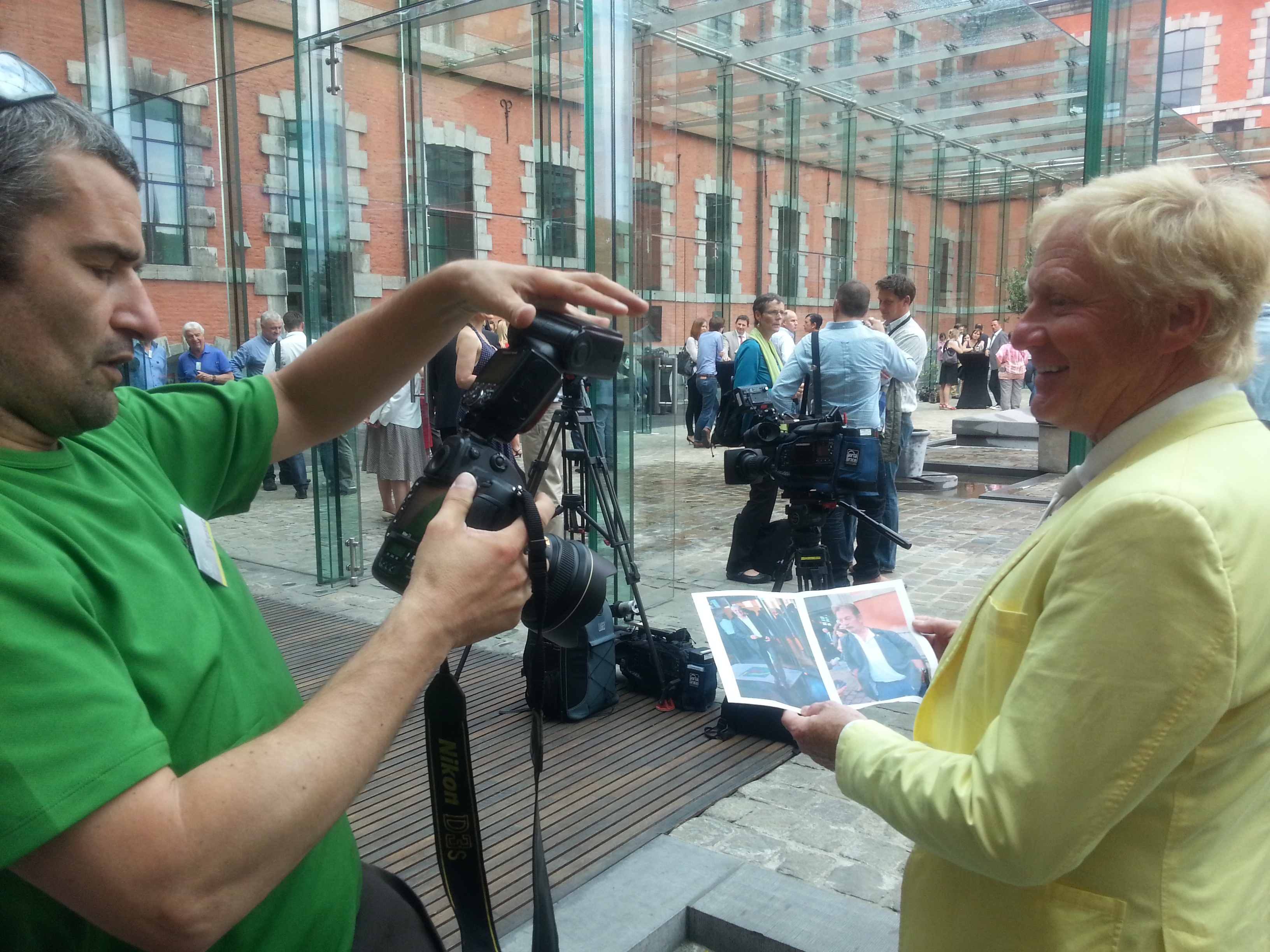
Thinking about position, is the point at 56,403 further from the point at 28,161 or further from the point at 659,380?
the point at 659,380

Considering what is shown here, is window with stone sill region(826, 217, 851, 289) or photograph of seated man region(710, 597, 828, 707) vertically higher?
window with stone sill region(826, 217, 851, 289)

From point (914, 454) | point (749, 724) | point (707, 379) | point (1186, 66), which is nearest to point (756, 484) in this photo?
point (749, 724)

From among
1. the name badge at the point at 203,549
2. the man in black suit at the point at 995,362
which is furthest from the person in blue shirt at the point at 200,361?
the man in black suit at the point at 995,362

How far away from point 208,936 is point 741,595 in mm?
1302

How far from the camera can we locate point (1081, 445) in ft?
16.7

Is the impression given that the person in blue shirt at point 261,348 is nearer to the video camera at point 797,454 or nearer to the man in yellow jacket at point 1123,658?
the video camera at point 797,454

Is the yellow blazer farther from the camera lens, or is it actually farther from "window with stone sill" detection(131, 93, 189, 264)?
"window with stone sill" detection(131, 93, 189, 264)

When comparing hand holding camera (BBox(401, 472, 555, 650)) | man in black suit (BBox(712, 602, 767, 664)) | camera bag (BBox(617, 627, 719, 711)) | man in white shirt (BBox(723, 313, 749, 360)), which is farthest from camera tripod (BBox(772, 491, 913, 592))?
man in white shirt (BBox(723, 313, 749, 360))

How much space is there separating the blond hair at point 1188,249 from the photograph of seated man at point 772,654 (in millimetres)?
836

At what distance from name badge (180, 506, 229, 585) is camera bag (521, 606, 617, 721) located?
286cm

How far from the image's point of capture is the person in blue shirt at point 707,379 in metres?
13.9

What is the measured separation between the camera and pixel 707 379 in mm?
14109

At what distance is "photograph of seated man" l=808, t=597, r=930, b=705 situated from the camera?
1.75m

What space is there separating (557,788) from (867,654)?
2.15 meters
